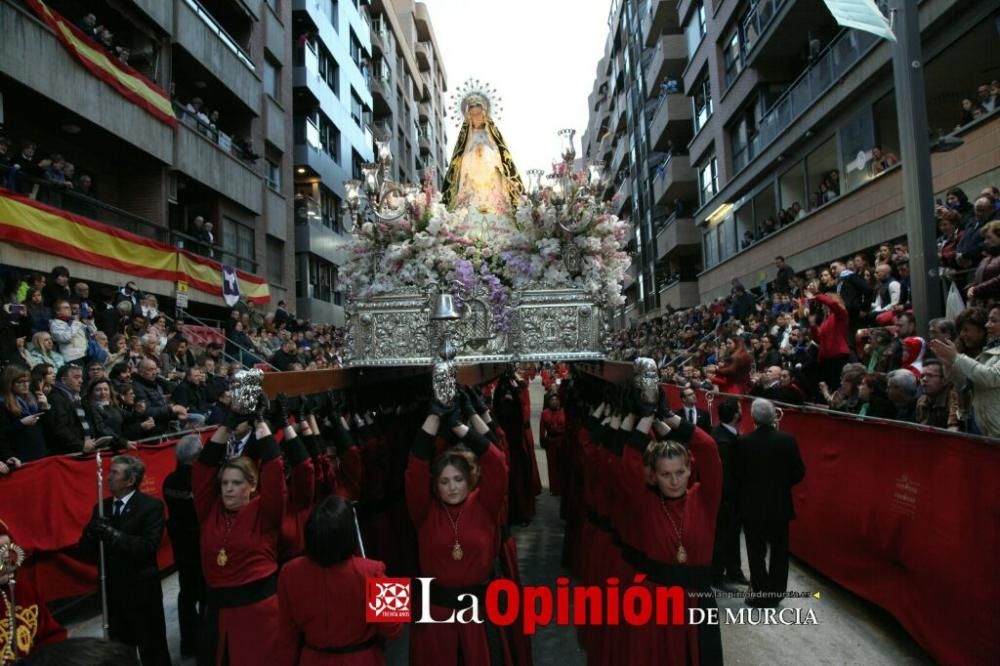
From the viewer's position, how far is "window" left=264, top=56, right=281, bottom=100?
881 inches

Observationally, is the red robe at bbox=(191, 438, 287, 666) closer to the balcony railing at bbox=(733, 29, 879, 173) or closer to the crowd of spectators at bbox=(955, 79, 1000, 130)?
the crowd of spectators at bbox=(955, 79, 1000, 130)

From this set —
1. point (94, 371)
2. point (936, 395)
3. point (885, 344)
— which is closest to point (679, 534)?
point (936, 395)

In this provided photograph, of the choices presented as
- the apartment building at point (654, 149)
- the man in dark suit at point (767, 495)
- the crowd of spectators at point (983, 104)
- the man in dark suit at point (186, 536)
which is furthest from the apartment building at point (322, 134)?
the man in dark suit at point (767, 495)

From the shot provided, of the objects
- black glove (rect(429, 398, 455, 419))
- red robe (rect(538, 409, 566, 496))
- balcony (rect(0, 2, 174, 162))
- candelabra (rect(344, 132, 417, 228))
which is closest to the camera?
black glove (rect(429, 398, 455, 419))

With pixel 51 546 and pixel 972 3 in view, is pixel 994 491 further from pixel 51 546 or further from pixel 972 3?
pixel 972 3

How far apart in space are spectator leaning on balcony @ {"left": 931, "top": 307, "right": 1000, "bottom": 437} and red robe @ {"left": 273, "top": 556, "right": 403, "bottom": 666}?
12.1 feet

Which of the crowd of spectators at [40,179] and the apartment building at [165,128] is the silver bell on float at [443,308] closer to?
the apartment building at [165,128]

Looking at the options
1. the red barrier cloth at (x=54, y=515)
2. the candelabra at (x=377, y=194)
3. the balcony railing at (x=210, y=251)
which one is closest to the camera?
the red barrier cloth at (x=54, y=515)

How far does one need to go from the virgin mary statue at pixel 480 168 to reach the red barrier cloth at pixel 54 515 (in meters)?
4.19

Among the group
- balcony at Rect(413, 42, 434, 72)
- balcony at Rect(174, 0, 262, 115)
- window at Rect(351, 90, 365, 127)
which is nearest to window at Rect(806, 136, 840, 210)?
balcony at Rect(174, 0, 262, 115)

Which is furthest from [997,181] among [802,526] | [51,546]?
[51,546]

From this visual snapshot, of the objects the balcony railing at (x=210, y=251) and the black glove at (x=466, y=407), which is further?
the balcony railing at (x=210, y=251)

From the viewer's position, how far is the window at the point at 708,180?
85.0 feet

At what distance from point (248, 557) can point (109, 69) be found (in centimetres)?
1344
